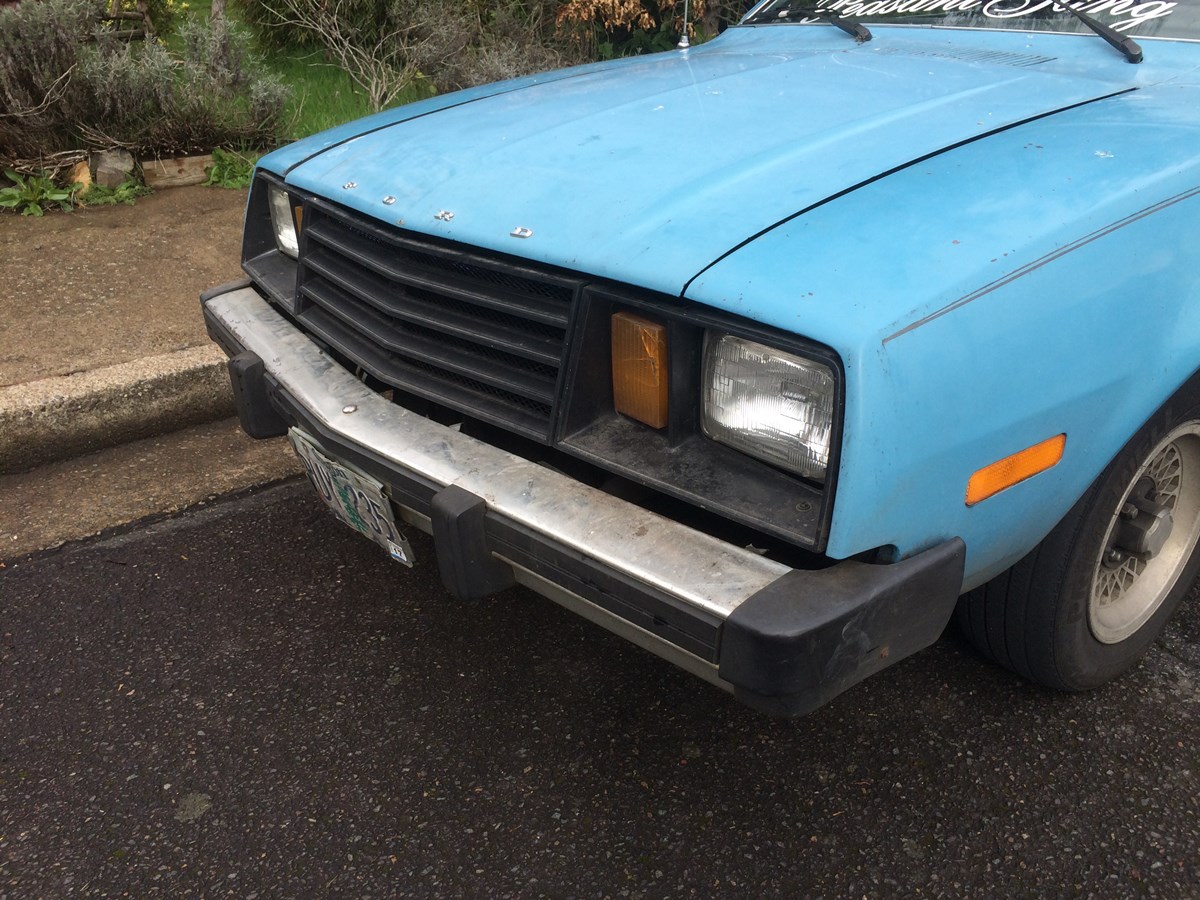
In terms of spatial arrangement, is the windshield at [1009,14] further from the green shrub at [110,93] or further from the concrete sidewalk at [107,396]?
the green shrub at [110,93]

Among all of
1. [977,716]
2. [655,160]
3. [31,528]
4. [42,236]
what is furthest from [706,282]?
[42,236]

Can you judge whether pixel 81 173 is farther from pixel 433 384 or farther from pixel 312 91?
pixel 433 384

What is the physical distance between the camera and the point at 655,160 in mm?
1920

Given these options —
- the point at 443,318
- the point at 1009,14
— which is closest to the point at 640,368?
the point at 443,318

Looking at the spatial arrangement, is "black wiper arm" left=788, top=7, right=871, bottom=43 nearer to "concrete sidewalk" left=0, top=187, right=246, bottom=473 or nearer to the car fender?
the car fender

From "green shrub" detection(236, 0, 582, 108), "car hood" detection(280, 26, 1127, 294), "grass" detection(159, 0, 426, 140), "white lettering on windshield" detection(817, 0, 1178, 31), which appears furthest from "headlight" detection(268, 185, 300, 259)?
"green shrub" detection(236, 0, 582, 108)

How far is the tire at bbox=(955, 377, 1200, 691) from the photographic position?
189 centimetres

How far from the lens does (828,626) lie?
4.71 ft

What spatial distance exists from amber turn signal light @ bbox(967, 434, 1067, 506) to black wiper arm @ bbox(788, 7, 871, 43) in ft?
5.21

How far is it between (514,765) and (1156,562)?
1.48m

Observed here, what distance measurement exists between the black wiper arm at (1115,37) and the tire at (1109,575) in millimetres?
896

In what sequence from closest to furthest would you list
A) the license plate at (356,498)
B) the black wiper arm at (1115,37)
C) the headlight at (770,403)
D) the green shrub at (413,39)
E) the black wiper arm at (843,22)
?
the headlight at (770,403) < the license plate at (356,498) < the black wiper arm at (1115,37) < the black wiper arm at (843,22) < the green shrub at (413,39)

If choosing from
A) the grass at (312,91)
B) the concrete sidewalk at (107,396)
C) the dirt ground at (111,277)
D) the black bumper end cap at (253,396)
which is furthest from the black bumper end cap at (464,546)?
the grass at (312,91)

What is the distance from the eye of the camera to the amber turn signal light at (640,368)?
168 cm
